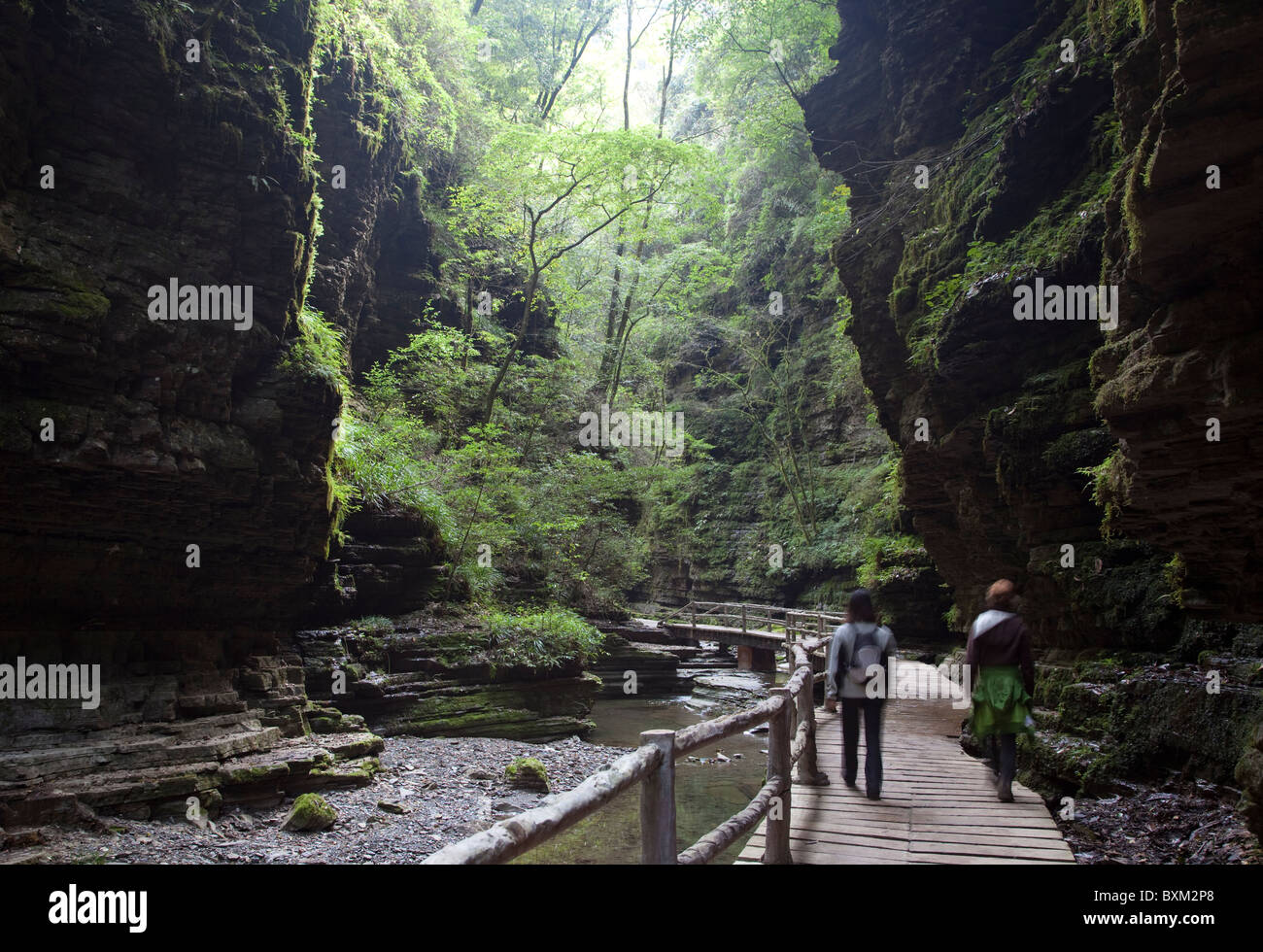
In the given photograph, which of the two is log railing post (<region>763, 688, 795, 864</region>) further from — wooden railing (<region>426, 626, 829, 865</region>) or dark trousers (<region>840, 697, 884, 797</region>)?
dark trousers (<region>840, 697, 884, 797</region>)

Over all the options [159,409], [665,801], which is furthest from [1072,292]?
[159,409]

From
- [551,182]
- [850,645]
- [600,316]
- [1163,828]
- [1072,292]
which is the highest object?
[551,182]

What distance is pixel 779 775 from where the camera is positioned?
4586mm

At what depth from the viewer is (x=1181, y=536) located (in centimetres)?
588

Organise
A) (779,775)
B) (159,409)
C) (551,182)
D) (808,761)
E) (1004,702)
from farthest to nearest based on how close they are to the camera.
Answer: (551,182)
(159,409)
(808,761)
(1004,702)
(779,775)

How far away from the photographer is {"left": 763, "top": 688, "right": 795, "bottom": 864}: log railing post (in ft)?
14.0

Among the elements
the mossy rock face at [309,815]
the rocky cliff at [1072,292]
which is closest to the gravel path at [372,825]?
the mossy rock face at [309,815]

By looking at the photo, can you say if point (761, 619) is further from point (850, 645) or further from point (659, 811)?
point (659, 811)

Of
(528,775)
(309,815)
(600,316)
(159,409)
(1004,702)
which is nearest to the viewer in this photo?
(1004,702)

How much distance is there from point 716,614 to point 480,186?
15.8 m

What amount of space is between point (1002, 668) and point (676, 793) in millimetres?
6518

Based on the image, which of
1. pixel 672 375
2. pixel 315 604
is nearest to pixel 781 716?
pixel 315 604

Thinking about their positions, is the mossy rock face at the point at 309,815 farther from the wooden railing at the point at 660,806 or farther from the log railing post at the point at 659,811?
the log railing post at the point at 659,811

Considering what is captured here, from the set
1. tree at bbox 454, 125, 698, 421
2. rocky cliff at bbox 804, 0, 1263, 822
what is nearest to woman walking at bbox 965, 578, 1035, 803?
rocky cliff at bbox 804, 0, 1263, 822
